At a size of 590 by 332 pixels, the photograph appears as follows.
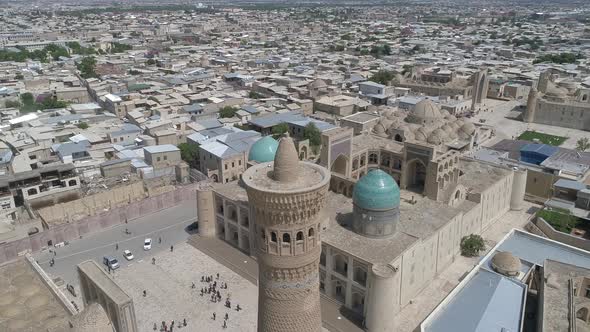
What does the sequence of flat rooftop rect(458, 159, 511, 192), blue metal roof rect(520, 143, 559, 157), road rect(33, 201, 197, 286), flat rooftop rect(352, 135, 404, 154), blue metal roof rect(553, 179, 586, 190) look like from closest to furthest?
1. road rect(33, 201, 197, 286)
2. flat rooftop rect(458, 159, 511, 192)
3. blue metal roof rect(553, 179, 586, 190)
4. flat rooftop rect(352, 135, 404, 154)
5. blue metal roof rect(520, 143, 559, 157)

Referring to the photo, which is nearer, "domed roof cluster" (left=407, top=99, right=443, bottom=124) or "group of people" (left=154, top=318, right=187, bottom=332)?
"group of people" (left=154, top=318, right=187, bottom=332)

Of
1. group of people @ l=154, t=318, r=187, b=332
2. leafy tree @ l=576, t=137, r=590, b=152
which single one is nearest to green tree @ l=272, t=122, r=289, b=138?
group of people @ l=154, t=318, r=187, b=332

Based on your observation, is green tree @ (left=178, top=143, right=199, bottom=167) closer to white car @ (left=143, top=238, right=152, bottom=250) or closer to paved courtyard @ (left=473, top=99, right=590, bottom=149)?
white car @ (left=143, top=238, right=152, bottom=250)

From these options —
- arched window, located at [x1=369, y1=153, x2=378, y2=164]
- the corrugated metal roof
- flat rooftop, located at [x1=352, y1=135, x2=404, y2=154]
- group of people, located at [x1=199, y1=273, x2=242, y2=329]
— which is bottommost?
group of people, located at [x1=199, y1=273, x2=242, y2=329]

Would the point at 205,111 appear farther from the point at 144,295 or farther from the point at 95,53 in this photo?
the point at 95,53

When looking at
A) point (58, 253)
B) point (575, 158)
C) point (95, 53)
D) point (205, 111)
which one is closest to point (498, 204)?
point (575, 158)

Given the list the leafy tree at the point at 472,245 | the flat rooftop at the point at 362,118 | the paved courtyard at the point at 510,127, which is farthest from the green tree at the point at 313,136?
the leafy tree at the point at 472,245

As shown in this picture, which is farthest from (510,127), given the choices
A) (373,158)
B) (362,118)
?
(373,158)
